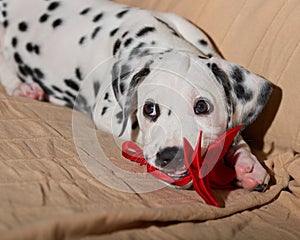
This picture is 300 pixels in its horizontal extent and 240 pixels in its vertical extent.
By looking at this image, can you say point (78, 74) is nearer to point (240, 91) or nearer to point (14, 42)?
point (14, 42)

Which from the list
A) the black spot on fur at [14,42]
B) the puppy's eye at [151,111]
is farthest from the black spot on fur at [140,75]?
the black spot on fur at [14,42]

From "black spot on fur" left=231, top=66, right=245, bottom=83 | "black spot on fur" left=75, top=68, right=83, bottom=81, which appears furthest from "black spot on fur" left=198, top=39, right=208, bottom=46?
"black spot on fur" left=75, top=68, right=83, bottom=81

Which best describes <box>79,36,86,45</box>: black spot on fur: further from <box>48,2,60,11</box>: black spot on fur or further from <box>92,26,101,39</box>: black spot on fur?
<box>48,2,60,11</box>: black spot on fur

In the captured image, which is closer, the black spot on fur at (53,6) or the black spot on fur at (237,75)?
the black spot on fur at (237,75)

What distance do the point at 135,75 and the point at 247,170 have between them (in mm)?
525

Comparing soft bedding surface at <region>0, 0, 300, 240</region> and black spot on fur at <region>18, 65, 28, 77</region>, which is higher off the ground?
soft bedding surface at <region>0, 0, 300, 240</region>

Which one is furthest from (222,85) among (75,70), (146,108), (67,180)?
(75,70)

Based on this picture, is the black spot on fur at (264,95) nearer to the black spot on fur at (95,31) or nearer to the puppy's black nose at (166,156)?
the puppy's black nose at (166,156)

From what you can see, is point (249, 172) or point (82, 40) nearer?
point (249, 172)

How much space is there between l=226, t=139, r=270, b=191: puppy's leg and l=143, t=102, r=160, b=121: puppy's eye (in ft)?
1.10

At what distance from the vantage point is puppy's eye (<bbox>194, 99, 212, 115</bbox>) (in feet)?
Answer: 6.24

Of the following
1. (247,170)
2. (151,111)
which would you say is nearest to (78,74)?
(151,111)

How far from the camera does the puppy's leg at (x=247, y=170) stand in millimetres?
1960

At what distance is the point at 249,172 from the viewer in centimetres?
199
